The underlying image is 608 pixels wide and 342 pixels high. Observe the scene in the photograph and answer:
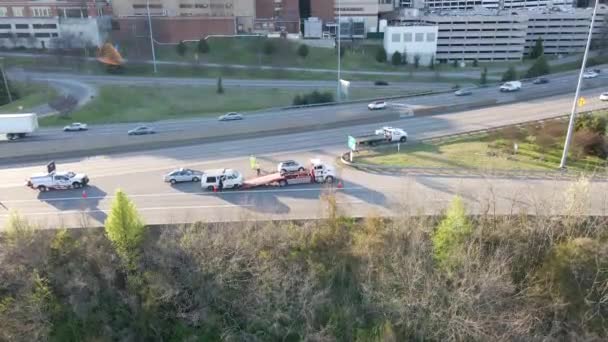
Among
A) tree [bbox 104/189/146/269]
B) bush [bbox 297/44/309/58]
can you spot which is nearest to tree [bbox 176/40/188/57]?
bush [bbox 297/44/309/58]

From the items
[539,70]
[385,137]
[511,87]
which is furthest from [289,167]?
[539,70]

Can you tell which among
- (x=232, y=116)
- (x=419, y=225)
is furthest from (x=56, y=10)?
(x=419, y=225)

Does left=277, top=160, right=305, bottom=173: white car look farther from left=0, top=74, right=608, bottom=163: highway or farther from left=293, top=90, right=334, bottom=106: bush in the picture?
left=293, top=90, right=334, bottom=106: bush

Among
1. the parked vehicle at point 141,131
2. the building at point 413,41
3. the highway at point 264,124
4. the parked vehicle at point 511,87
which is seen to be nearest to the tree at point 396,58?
the building at point 413,41

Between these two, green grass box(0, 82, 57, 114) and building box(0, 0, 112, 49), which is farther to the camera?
building box(0, 0, 112, 49)

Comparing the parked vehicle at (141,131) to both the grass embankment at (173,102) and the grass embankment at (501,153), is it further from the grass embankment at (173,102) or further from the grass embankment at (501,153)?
the grass embankment at (501,153)

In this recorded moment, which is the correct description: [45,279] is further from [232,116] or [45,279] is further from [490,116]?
[490,116]
